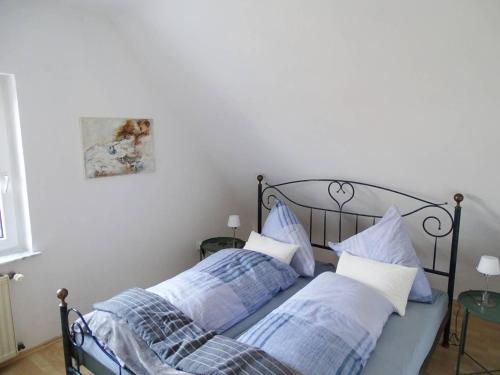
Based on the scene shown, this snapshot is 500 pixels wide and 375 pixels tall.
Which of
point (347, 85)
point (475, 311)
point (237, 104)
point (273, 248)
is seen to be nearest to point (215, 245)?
point (273, 248)

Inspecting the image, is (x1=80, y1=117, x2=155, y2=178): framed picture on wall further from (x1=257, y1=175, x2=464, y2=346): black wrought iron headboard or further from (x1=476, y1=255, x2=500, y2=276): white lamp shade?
(x1=476, y1=255, x2=500, y2=276): white lamp shade

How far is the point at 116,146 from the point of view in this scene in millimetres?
2955

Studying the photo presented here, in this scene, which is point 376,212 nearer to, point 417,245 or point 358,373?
point 417,245

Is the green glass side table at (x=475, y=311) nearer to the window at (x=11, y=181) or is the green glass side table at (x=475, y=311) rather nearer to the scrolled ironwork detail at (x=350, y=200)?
the scrolled ironwork detail at (x=350, y=200)

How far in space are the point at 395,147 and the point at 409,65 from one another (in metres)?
0.68

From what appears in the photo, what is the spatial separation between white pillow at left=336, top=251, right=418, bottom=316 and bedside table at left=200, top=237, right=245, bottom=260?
136 cm

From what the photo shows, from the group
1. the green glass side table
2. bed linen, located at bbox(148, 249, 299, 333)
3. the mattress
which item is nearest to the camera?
the mattress

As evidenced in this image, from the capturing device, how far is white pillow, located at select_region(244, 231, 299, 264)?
9.23 feet

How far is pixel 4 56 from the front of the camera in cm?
229

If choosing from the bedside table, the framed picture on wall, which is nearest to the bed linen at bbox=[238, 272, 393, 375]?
the bedside table

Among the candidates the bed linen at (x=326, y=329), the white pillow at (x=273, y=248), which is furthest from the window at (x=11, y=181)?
the bed linen at (x=326, y=329)

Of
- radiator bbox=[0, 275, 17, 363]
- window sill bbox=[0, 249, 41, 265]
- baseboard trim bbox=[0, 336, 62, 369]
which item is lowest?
baseboard trim bbox=[0, 336, 62, 369]

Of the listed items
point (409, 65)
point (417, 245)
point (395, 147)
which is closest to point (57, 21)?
point (409, 65)

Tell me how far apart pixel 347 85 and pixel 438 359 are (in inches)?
82.1
